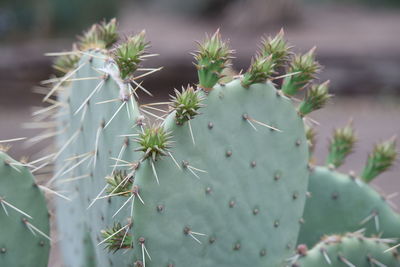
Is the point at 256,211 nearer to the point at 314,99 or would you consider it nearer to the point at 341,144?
the point at 314,99

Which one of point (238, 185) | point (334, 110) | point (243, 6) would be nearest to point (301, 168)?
point (238, 185)

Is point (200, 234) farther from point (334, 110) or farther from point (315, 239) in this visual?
point (334, 110)

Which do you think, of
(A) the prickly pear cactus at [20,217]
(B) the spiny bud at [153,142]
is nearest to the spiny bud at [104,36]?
(A) the prickly pear cactus at [20,217]

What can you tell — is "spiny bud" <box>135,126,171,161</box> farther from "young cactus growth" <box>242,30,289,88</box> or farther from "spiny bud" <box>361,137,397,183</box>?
"spiny bud" <box>361,137,397,183</box>

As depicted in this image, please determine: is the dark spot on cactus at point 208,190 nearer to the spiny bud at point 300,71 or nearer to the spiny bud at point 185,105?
the spiny bud at point 185,105

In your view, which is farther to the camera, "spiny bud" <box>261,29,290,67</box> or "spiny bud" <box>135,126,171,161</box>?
"spiny bud" <box>261,29,290,67</box>

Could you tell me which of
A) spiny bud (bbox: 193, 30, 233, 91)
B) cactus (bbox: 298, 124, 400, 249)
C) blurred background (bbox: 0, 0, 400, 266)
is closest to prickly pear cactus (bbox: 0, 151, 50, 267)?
spiny bud (bbox: 193, 30, 233, 91)

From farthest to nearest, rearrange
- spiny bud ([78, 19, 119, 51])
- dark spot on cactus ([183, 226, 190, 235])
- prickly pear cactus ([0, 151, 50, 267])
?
spiny bud ([78, 19, 119, 51]) < prickly pear cactus ([0, 151, 50, 267]) < dark spot on cactus ([183, 226, 190, 235])
